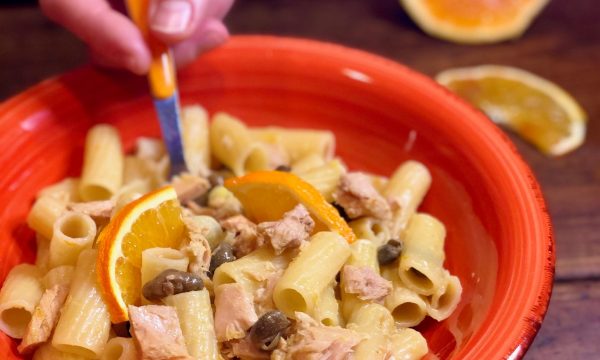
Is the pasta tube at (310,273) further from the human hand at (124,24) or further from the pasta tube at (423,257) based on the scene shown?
the human hand at (124,24)

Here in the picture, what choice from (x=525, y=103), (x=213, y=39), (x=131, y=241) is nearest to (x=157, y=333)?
(x=131, y=241)

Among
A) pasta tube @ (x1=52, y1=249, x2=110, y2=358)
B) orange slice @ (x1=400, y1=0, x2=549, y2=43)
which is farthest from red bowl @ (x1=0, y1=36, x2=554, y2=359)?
orange slice @ (x1=400, y1=0, x2=549, y2=43)

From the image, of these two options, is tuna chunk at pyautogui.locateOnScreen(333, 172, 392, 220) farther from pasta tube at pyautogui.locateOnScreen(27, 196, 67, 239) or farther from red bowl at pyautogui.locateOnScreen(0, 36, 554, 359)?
pasta tube at pyautogui.locateOnScreen(27, 196, 67, 239)

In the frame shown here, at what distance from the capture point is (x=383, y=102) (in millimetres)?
1713

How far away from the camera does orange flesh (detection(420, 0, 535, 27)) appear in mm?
2502

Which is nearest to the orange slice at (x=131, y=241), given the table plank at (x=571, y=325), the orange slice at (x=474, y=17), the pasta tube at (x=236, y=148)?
the pasta tube at (x=236, y=148)

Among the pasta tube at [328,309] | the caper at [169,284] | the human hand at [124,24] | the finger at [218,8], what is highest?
the human hand at [124,24]

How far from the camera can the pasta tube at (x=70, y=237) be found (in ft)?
4.27

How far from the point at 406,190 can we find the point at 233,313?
55 centimetres

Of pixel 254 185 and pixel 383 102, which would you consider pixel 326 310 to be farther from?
pixel 383 102

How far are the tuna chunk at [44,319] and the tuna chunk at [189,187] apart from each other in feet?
1.10

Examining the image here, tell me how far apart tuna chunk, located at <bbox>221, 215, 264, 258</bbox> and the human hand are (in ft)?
1.34

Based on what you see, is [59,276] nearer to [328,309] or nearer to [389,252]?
[328,309]

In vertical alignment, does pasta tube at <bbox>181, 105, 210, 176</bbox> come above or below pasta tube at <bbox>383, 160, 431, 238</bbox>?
above
